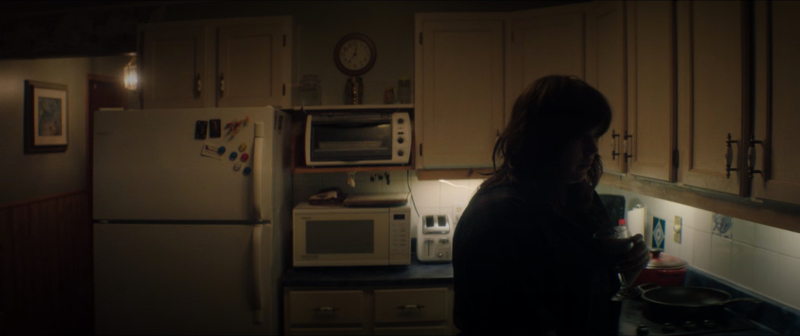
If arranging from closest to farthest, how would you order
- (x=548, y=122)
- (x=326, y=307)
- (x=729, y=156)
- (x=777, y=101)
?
(x=548, y=122) < (x=777, y=101) < (x=729, y=156) < (x=326, y=307)

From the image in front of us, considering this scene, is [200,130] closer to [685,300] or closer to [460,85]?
[460,85]

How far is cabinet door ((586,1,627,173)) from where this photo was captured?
2.05m

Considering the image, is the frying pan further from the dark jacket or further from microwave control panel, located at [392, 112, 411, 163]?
microwave control panel, located at [392, 112, 411, 163]

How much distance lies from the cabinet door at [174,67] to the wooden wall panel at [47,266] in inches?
54.4

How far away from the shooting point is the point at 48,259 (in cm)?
346

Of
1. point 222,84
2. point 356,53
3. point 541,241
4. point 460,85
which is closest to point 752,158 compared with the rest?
point 541,241

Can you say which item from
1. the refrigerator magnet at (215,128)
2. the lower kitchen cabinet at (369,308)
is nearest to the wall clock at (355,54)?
the refrigerator magnet at (215,128)

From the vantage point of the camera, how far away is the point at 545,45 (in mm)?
2525

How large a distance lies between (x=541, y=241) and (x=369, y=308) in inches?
69.2

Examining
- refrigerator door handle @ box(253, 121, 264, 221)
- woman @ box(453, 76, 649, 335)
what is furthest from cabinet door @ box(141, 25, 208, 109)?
woman @ box(453, 76, 649, 335)

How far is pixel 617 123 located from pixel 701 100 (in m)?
0.60

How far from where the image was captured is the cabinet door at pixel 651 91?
1668 millimetres

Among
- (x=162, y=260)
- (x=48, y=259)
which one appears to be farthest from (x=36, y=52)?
(x=162, y=260)

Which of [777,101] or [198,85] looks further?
[198,85]
